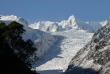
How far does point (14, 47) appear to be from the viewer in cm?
3403

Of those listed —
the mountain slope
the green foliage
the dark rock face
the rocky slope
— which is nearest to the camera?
the green foliage

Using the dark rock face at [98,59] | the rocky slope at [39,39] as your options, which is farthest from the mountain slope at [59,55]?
the dark rock face at [98,59]

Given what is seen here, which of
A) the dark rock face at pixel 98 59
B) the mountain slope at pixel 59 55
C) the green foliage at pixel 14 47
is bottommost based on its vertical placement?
the green foliage at pixel 14 47

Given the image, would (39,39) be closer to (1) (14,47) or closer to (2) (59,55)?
(2) (59,55)

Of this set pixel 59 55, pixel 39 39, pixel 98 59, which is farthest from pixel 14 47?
pixel 39 39

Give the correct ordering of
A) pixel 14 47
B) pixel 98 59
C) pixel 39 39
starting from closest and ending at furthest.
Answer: pixel 14 47 < pixel 98 59 < pixel 39 39

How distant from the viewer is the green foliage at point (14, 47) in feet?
99.0

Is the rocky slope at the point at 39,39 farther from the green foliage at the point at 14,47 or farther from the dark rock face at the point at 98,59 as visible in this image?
the green foliage at the point at 14,47

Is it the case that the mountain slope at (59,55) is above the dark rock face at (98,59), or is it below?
above

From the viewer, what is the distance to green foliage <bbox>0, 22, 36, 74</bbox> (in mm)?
30189

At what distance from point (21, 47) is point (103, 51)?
5567 centimetres

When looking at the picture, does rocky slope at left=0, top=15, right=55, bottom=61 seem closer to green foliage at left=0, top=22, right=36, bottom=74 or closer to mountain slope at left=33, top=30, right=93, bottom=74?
mountain slope at left=33, top=30, right=93, bottom=74

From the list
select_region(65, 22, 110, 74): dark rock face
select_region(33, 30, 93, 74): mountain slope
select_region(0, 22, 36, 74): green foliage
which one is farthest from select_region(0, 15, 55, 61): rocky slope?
select_region(0, 22, 36, 74): green foliage

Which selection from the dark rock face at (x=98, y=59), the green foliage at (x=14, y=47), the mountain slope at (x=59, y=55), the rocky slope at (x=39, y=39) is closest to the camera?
the green foliage at (x=14, y=47)
